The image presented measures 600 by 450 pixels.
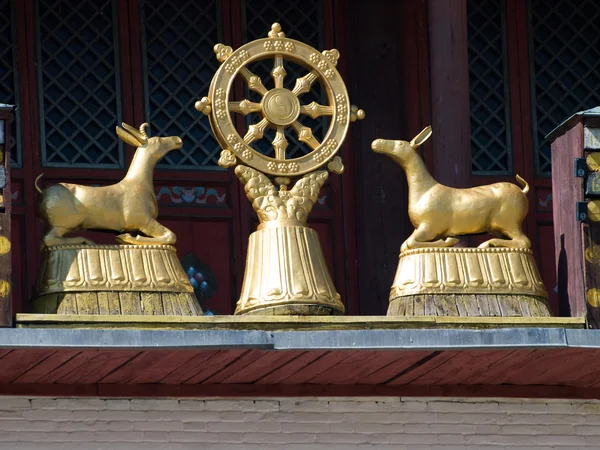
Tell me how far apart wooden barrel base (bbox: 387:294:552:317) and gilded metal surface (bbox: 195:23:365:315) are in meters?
0.34

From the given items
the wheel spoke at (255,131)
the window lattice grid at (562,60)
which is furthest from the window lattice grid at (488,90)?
the wheel spoke at (255,131)

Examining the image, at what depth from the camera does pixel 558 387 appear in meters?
10.7

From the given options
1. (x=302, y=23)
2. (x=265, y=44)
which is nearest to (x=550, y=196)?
(x=302, y=23)

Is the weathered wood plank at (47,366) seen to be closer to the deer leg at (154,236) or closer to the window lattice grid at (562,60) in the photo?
the deer leg at (154,236)

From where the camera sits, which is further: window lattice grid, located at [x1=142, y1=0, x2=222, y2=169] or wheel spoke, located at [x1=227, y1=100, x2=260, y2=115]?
window lattice grid, located at [x1=142, y1=0, x2=222, y2=169]

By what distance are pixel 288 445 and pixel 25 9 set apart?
138 inches

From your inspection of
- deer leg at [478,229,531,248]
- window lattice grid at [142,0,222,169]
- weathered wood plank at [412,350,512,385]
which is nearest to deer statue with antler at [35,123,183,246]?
weathered wood plank at [412,350,512,385]

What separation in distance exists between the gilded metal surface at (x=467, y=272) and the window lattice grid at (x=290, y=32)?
2.20 metres

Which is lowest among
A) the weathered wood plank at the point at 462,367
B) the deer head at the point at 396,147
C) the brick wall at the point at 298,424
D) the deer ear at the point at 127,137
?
the brick wall at the point at 298,424

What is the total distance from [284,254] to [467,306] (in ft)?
3.11

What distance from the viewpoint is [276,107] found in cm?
1059

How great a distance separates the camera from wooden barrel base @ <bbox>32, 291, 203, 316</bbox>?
10.2 m

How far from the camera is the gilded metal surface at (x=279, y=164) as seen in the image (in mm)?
10438

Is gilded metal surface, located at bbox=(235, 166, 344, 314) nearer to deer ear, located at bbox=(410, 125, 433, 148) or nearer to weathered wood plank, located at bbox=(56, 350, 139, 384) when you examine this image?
deer ear, located at bbox=(410, 125, 433, 148)
